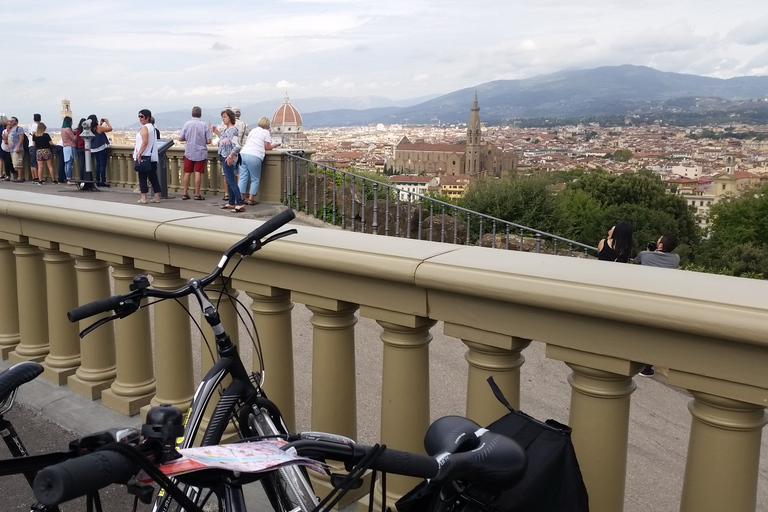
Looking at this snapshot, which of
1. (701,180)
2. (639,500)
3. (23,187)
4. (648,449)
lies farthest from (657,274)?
(701,180)

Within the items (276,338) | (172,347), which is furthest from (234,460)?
(172,347)

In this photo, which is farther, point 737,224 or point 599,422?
point 737,224

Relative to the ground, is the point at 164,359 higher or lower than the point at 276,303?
lower

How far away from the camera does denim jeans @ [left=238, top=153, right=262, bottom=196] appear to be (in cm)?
1307

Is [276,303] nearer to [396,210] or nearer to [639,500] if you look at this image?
[639,500]

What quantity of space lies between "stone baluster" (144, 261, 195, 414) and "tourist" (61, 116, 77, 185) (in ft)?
50.7

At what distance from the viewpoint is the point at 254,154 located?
Result: 13.0m

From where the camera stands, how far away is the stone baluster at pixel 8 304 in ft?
13.4

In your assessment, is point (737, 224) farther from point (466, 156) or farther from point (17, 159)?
point (466, 156)

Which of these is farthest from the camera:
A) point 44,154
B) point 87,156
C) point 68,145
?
point 44,154

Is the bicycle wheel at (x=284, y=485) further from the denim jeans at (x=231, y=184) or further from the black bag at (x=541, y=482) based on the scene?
the denim jeans at (x=231, y=184)

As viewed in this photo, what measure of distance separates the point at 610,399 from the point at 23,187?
19.0m

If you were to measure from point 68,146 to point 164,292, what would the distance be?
57.7 ft

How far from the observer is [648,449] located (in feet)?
17.7
